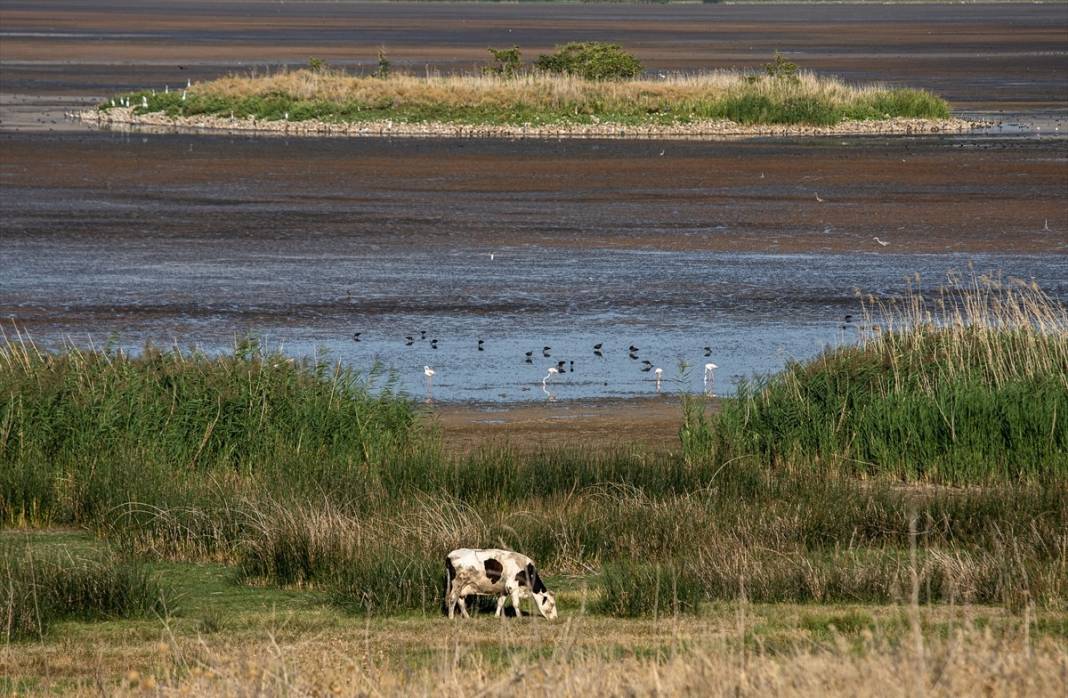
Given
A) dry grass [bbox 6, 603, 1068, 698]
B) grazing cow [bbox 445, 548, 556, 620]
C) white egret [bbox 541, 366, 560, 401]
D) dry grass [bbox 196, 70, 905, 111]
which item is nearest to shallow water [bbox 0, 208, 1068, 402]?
white egret [bbox 541, 366, 560, 401]

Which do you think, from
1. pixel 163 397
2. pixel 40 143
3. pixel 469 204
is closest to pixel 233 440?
pixel 163 397

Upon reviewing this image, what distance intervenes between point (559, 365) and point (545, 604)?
12.5 m

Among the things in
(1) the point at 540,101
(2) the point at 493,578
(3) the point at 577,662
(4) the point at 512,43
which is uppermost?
(4) the point at 512,43

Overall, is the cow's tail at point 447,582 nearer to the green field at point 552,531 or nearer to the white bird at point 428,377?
the green field at point 552,531

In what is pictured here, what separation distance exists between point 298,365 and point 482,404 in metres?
3.81

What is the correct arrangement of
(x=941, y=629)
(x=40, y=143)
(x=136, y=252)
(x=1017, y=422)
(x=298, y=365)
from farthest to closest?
(x=40, y=143) < (x=136, y=252) < (x=298, y=365) < (x=1017, y=422) < (x=941, y=629)

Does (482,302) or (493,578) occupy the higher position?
(493,578)

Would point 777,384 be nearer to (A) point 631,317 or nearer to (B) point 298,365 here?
(B) point 298,365

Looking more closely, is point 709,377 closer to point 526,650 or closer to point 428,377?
point 428,377

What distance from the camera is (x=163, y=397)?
17.1 m

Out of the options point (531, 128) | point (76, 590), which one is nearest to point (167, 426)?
point (76, 590)

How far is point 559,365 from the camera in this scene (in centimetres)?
2386

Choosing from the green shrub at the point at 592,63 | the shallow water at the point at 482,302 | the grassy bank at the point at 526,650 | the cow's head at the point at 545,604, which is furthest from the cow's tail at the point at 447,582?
the green shrub at the point at 592,63

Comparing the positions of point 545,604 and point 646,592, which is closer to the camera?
point 545,604
